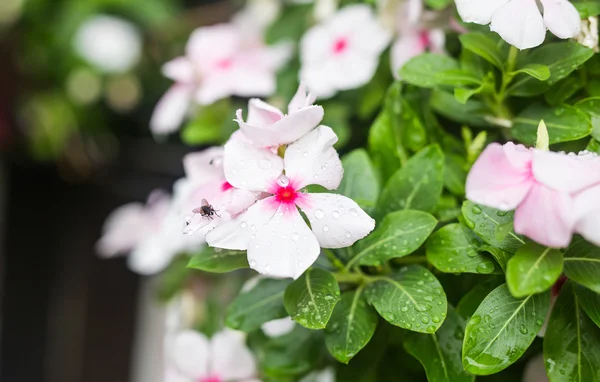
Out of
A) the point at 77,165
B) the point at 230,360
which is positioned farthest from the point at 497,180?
the point at 77,165

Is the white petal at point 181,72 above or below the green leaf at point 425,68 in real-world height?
below

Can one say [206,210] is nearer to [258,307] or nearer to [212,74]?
[258,307]

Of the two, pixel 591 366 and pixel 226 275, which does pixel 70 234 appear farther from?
pixel 591 366

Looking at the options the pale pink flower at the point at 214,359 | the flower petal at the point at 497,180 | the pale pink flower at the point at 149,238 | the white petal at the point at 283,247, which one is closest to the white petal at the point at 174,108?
the pale pink flower at the point at 149,238

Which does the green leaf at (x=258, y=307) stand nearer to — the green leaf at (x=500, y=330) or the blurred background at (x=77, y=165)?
the green leaf at (x=500, y=330)

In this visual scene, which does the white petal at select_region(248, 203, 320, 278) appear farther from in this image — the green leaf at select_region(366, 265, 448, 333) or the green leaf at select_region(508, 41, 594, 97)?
the green leaf at select_region(508, 41, 594, 97)

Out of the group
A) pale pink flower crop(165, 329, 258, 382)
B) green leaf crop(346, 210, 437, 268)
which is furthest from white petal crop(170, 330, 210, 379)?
green leaf crop(346, 210, 437, 268)

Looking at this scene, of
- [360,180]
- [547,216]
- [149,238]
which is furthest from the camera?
[149,238]
